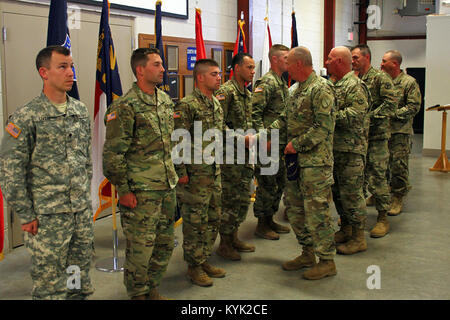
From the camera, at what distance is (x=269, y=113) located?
14.3 ft

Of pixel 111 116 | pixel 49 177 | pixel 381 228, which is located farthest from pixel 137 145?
pixel 381 228

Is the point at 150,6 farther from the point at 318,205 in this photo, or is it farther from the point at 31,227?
the point at 31,227

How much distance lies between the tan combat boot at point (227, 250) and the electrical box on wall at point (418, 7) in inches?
397

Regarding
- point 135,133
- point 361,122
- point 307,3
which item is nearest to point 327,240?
point 361,122

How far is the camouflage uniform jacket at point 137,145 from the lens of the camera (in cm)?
276

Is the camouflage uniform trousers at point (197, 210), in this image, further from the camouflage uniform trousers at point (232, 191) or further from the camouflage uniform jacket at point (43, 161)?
the camouflage uniform jacket at point (43, 161)

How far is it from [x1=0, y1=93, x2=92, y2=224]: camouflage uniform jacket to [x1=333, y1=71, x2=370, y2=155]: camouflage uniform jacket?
216cm

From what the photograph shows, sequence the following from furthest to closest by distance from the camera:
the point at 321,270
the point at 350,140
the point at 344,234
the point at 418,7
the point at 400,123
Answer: the point at 418,7
the point at 400,123
the point at 344,234
the point at 350,140
the point at 321,270

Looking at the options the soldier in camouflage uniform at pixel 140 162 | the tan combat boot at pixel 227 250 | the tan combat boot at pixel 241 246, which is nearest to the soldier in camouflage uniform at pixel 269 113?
the tan combat boot at pixel 241 246

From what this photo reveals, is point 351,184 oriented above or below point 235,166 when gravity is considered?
below

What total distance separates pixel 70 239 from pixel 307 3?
838 centimetres

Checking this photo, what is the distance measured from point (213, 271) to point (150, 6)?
3.27 metres

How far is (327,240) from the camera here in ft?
11.4

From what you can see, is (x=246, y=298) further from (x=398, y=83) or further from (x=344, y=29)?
(x=344, y=29)
